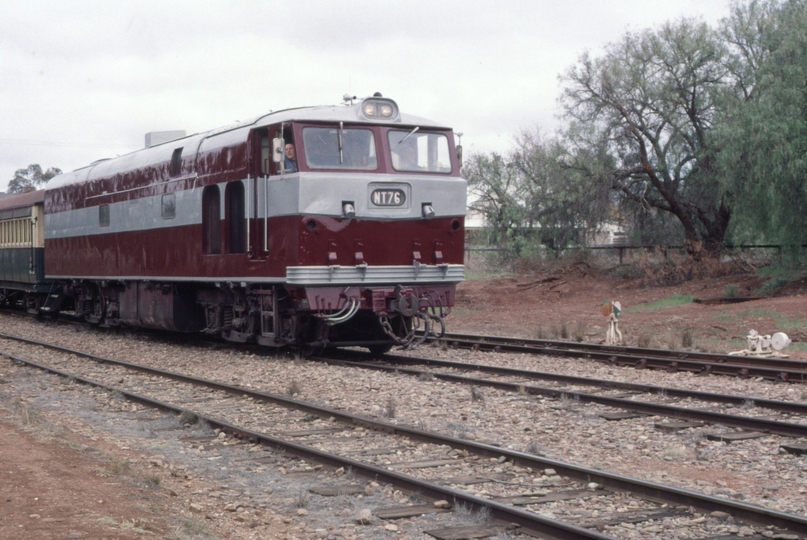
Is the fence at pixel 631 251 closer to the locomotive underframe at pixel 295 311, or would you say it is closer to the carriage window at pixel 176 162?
the locomotive underframe at pixel 295 311

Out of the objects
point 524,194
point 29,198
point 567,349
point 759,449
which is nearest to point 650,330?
point 567,349

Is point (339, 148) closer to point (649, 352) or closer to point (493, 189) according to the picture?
point (649, 352)

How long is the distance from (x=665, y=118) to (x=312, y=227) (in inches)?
810

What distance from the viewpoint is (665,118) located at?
102 ft

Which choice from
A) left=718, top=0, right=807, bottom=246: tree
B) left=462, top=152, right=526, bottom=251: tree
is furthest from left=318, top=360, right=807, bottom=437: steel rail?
left=462, top=152, right=526, bottom=251: tree

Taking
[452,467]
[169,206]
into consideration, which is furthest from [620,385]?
[169,206]

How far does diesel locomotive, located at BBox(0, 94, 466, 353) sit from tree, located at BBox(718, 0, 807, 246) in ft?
47.5

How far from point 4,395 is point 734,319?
51.5 ft

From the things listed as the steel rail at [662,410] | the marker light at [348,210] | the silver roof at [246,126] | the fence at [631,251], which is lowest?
the steel rail at [662,410]

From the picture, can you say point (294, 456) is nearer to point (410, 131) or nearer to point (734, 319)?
point (410, 131)

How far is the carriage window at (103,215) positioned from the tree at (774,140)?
1742cm

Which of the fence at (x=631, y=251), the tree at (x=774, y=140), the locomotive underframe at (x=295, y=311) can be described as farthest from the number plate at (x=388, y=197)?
the fence at (x=631, y=251)

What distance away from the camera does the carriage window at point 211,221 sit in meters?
15.8

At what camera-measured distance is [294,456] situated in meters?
8.00
